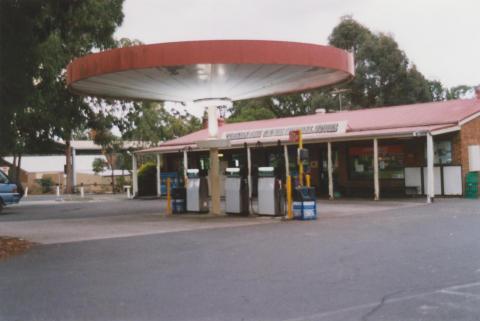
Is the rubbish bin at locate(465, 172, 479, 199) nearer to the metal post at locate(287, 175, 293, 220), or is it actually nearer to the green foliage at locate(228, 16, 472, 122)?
the metal post at locate(287, 175, 293, 220)

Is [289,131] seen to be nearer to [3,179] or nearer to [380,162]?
[380,162]

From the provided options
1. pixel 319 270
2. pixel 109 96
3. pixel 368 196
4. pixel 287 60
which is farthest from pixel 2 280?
pixel 368 196

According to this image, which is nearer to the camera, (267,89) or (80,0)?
(80,0)

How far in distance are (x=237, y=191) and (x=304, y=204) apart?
2.96 metres

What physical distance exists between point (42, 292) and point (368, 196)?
20.1 metres

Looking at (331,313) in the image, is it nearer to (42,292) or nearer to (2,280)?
(42,292)

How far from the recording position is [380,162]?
26.0 meters

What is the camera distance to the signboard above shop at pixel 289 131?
24.6 m

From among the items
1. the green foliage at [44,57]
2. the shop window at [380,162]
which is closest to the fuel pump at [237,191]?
the green foliage at [44,57]

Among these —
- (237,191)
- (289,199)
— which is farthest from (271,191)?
(237,191)

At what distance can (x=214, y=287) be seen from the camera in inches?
279

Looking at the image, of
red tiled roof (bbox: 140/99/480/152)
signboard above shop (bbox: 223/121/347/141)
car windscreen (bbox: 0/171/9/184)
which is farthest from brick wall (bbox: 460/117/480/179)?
car windscreen (bbox: 0/171/9/184)

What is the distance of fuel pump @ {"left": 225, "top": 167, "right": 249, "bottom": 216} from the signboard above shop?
8.15 m

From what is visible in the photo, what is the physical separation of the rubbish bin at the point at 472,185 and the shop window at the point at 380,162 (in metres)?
3.54
